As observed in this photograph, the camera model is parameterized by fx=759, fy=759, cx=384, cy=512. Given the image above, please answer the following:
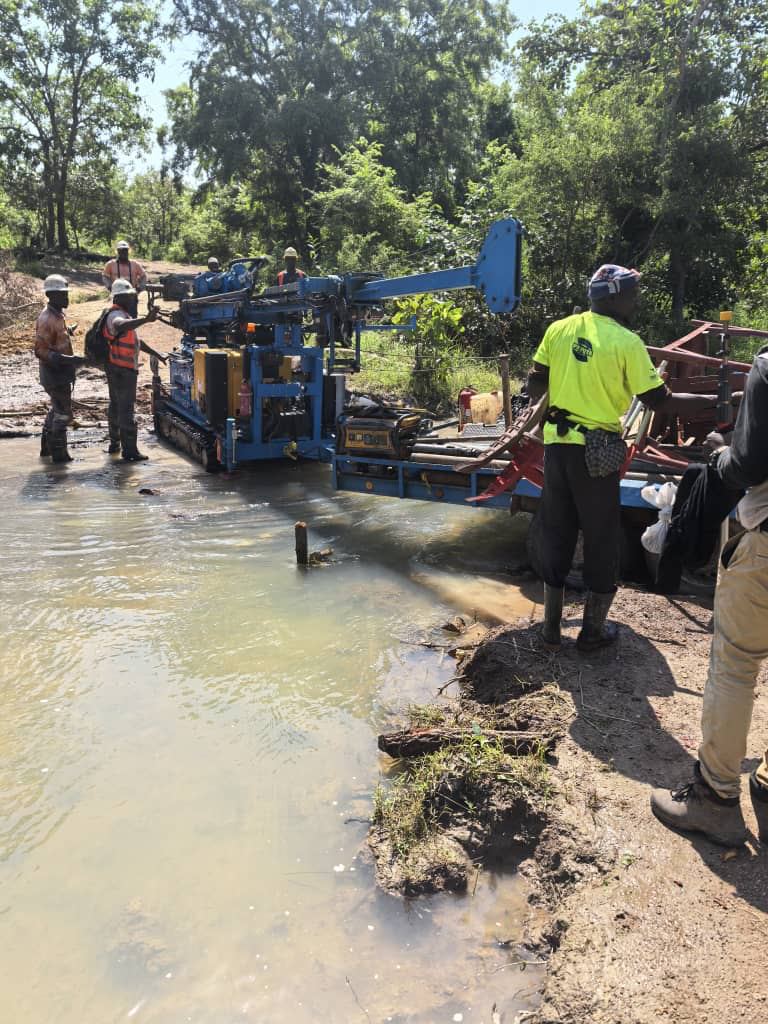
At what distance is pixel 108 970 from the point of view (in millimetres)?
2533

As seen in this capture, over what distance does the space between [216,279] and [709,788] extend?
391 inches

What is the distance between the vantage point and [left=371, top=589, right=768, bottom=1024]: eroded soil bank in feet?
7.16

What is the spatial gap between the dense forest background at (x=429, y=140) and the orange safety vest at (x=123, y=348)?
19.1 feet

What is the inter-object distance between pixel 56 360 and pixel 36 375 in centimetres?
580

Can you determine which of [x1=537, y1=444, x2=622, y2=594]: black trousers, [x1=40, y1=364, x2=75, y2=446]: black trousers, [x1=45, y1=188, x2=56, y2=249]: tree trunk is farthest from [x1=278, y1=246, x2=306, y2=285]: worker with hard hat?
[x1=45, y1=188, x2=56, y2=249]: tree trunk

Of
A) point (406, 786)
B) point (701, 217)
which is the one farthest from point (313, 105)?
point (406, 786)

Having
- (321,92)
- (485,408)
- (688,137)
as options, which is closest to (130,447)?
(485,408)

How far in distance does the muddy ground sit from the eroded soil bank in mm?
10529

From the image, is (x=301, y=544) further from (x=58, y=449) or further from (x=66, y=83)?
(x=66, y=83)

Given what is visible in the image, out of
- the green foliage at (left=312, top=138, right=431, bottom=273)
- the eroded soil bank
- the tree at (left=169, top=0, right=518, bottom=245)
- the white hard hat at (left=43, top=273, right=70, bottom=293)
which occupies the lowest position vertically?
the eroded soil bank

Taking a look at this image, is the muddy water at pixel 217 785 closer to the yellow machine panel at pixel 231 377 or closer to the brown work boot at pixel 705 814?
the brown work boot at pixel 705 814

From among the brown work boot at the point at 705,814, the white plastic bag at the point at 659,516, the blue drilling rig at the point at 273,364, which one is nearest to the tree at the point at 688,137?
the blue drilling rig at the point at 273,364

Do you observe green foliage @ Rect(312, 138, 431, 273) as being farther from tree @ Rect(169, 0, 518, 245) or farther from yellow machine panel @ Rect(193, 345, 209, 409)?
yellow machine panel @ Rect(193, 345, 209, 409)

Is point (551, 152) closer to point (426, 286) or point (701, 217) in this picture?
point (701, 217)
